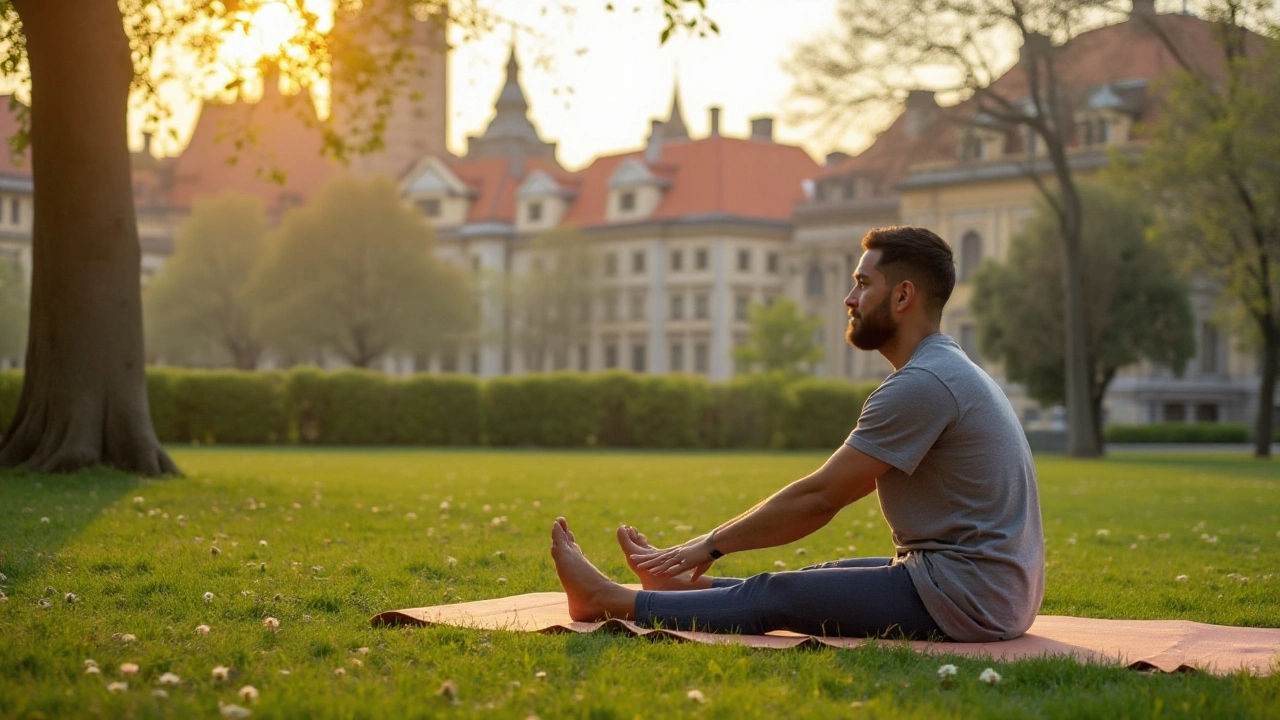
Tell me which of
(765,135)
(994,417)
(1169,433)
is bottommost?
(1169,433)

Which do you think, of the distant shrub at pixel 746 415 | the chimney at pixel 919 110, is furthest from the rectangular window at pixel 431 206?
the chimney at pixel 919 110

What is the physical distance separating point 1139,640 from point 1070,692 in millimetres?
1346

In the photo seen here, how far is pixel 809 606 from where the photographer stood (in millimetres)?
6035

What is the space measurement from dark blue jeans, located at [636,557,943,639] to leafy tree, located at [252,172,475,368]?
63632 millimetres

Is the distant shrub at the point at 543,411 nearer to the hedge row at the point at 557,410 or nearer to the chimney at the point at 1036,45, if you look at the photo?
the hedge row at the point at 557,410

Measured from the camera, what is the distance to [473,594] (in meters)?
7.83

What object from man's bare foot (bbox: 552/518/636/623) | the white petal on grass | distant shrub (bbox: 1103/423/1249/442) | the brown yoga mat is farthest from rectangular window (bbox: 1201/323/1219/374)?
the white petal on grass

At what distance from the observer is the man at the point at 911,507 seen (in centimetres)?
569

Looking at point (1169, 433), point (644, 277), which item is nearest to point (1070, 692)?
point (1169, 433)

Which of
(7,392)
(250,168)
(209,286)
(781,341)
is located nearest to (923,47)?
(7,392)

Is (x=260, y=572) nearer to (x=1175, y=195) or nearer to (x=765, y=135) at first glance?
(x=1175, y=195)

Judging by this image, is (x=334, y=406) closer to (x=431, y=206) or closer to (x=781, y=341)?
(x=781, y=341)

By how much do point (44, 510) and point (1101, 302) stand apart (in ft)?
115

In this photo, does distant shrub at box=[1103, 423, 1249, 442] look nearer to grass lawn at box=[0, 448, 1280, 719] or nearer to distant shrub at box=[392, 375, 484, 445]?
distant shrub at box=[392, 375, 484, 445]
